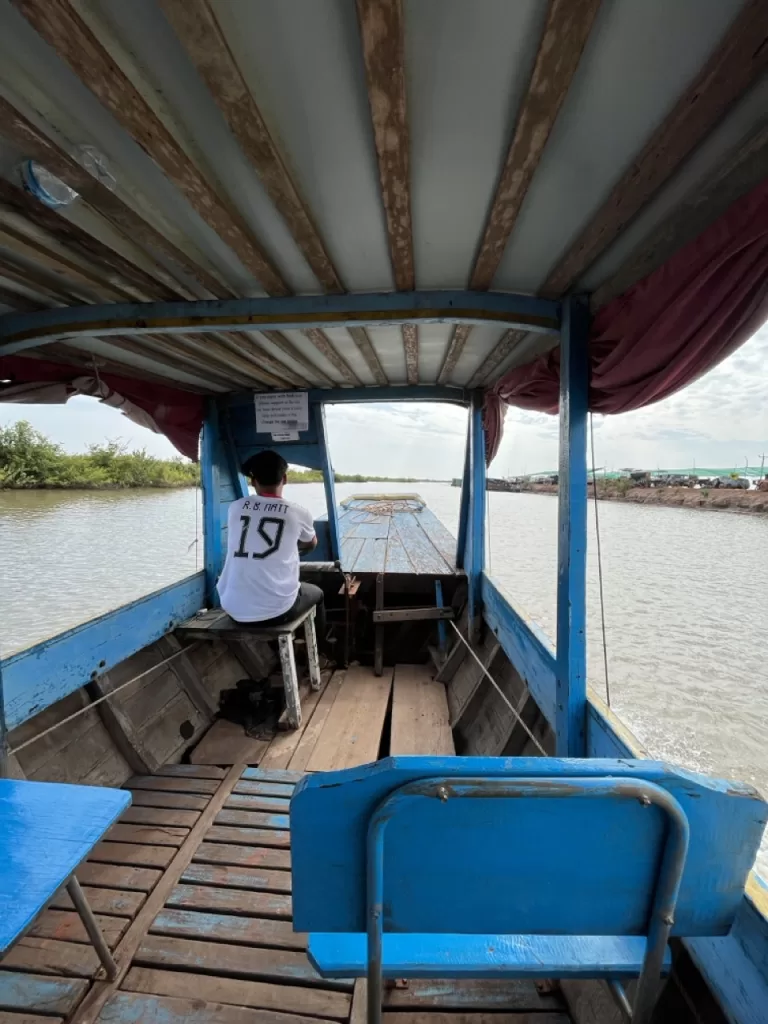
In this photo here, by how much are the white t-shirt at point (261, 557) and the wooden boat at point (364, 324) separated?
710mm

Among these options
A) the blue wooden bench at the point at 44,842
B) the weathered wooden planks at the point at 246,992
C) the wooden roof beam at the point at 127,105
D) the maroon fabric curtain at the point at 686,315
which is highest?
the wooden roof beam at the point at 127,105

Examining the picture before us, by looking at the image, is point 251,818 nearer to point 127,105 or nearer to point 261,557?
point 261,557

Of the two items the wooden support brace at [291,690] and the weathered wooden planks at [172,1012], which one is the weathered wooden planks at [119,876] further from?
the wooden support brace at [291,690]

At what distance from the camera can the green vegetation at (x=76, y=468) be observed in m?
3.62

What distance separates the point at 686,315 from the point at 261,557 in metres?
2.70

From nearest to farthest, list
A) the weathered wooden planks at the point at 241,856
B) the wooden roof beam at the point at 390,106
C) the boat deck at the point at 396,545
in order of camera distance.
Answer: the wooden roof beam at the point at 390,106, the weathered wooden planks at the point at 241,856, the boat deck at the point at 396,545

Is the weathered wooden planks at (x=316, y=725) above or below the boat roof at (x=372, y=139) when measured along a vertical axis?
below

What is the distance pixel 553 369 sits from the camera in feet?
7.87

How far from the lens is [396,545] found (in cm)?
632

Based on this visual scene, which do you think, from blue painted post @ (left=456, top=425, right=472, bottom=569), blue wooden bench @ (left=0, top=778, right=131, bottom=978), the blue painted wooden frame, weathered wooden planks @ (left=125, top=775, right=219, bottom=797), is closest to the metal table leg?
blue wooden bench @ (left=0, top=778, right=131, bottom=978)

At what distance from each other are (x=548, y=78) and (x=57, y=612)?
368cm

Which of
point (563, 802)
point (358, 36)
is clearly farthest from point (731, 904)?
point (358, 36)

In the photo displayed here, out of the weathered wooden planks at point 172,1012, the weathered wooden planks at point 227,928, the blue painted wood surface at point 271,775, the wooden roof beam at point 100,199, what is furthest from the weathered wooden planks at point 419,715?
the wooden roof beam at point 100,199

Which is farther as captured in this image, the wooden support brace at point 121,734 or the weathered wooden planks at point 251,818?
the wooden support brace at point 121,734
